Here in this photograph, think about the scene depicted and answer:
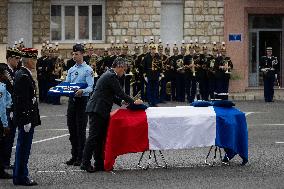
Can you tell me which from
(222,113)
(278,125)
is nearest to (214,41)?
(278,125)

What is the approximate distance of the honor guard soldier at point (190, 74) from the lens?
121 ft

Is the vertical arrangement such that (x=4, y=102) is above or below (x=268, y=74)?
above

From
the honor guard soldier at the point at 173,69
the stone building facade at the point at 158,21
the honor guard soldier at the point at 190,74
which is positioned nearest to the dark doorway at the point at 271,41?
the stone building facade at the point at 158,21

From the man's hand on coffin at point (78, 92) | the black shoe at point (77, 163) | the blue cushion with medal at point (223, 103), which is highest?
the man's hand on coffin at point (78, 92)

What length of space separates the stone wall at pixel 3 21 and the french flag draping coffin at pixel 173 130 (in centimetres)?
2457

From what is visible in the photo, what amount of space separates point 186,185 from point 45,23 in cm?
2698

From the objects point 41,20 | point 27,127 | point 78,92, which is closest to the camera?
point 27,127

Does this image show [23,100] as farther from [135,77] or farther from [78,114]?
[135,77]

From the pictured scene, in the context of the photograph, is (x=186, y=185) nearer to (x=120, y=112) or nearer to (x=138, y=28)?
(x=120, y=112)

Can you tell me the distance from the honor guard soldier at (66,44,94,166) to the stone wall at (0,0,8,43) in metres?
23.7

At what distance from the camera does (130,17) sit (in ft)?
135

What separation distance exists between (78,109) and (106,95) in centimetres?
85

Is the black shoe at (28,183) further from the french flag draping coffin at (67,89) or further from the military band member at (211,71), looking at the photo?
the military band member at (211,71)

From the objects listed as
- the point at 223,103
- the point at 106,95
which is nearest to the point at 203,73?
the point at 223,103
